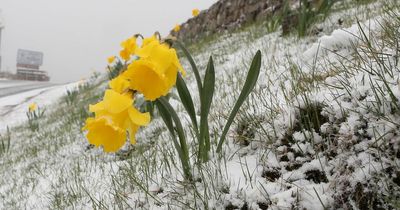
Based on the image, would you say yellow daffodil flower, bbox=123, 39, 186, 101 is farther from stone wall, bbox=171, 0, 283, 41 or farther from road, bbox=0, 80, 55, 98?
road, bbox=0, 80, 55, 98

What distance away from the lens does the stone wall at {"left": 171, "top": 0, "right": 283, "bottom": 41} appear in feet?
32.2

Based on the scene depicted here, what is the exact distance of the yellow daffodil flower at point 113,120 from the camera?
1.21 meters

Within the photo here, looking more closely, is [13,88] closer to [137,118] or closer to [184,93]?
[184,93]

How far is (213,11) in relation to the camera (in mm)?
12516

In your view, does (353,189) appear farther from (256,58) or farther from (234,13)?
(234,13)

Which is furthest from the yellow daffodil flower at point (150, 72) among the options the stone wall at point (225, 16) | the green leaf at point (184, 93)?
the stone wall at point (225, 16)

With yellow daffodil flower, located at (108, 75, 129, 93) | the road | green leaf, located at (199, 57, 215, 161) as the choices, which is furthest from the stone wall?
the road

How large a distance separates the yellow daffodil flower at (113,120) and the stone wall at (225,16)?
7.81 meters

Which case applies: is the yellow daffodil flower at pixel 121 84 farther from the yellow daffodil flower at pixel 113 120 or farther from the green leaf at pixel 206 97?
the green leaf at pixel 206 97

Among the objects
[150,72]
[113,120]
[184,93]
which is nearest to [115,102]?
[113,120]

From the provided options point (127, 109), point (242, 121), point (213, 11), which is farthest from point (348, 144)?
point (213, 11)

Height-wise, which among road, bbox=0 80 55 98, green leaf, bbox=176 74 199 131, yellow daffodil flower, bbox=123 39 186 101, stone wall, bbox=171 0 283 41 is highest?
road, bbox=0 80 55 98

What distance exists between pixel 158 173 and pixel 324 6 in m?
3.69

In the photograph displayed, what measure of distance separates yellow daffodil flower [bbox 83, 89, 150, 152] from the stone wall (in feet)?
25.6
